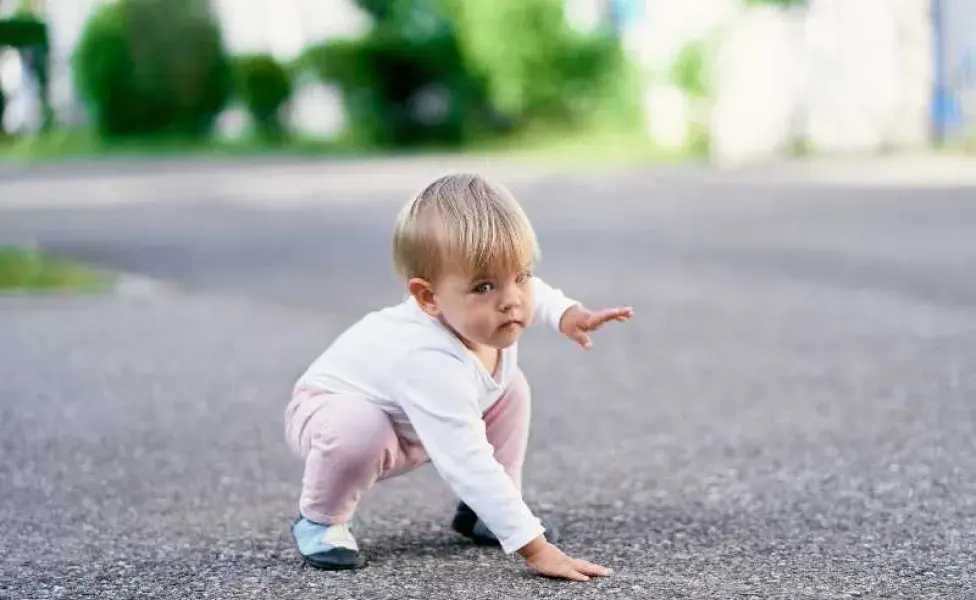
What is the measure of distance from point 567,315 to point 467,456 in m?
0.40

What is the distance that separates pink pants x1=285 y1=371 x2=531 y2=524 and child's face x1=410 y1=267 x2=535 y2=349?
0.26 metres

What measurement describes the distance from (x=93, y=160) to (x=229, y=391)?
24.2m

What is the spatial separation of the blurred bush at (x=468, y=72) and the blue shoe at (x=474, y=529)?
80.2 feet

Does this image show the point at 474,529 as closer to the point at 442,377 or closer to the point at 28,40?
the point at 442,377

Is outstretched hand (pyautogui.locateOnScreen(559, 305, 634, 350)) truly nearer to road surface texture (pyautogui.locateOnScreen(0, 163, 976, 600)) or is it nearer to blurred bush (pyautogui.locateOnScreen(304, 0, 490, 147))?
road surface texture (pyautogui.locateOnScreen(0, 163, 976, 600))

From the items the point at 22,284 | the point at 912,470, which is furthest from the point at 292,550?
the point at 22,284

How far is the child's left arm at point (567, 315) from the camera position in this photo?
3164 millimetres

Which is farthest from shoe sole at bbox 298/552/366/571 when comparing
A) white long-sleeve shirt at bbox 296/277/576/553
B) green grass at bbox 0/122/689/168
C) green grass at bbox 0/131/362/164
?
green grass at bbox 0/131/362/164

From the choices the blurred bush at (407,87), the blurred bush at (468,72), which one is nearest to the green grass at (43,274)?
the blurred bush at (468,72)

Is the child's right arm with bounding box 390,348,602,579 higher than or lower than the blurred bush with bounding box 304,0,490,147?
higher

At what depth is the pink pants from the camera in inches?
122

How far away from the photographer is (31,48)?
35.7 ft

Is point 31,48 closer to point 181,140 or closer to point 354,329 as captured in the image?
point 354,329

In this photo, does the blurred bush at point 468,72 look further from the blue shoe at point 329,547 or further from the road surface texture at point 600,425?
the blue shoe at point 329,547
